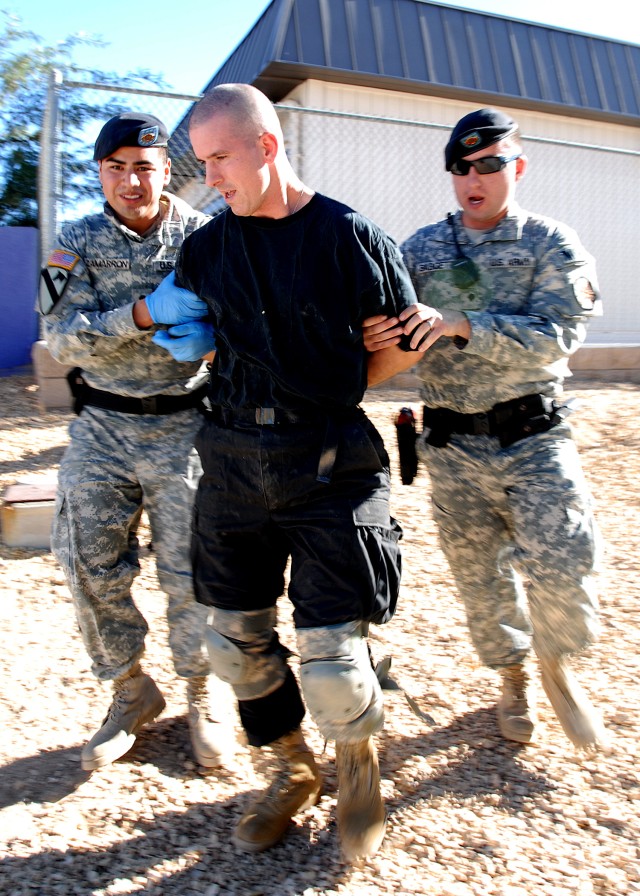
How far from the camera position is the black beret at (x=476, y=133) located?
Answer: 2.73m

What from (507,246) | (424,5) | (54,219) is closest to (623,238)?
(424,5)

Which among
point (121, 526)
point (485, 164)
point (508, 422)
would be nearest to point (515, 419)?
point (508, 422)

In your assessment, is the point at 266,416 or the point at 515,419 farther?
the point at 515,419

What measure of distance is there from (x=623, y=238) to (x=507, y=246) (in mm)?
9738

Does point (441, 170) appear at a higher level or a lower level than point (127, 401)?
higher

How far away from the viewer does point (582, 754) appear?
279 cm

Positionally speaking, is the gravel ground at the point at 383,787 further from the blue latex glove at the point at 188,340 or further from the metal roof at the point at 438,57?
the metal roof at the point at 438,57

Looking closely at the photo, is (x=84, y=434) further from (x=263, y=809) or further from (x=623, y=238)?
(x=623, y=238)

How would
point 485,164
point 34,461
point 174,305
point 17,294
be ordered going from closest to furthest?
point 174,305 < point 485,164 < point 34,461 < point 17,294

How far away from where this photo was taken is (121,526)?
2842mm

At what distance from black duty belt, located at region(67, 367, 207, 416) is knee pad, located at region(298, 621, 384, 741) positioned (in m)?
1.04

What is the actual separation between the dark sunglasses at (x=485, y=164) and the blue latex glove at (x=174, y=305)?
1001 millimetres

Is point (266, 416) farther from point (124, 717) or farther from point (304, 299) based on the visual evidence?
point (124, 717)

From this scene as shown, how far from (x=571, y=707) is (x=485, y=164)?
1744 millimetres
